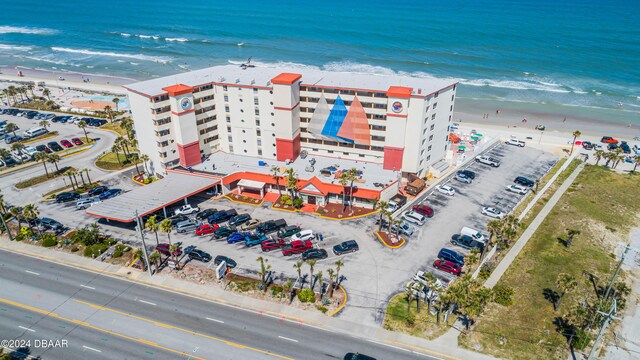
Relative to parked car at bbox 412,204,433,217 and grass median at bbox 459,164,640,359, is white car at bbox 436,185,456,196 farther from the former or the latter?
grass median at bbox 459,164,640,359

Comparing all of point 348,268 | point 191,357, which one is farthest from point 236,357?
point 348,268

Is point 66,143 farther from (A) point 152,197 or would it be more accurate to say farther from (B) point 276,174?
(B) point 276,174

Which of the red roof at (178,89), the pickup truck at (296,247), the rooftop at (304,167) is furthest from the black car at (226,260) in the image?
the red roof at (178,89)

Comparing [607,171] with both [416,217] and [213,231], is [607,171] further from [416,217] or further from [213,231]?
[213,231]

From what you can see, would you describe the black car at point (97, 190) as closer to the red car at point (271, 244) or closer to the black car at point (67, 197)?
the black car at point (67, 197)

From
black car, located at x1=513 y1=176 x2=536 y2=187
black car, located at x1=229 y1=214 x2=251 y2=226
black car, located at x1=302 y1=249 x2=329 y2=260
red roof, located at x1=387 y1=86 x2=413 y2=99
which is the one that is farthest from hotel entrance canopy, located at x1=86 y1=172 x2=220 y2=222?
black car, located at x1=513 y1=176 x2=536 y2=187

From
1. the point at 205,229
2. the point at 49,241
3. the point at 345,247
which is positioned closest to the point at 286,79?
the point at 205,229
